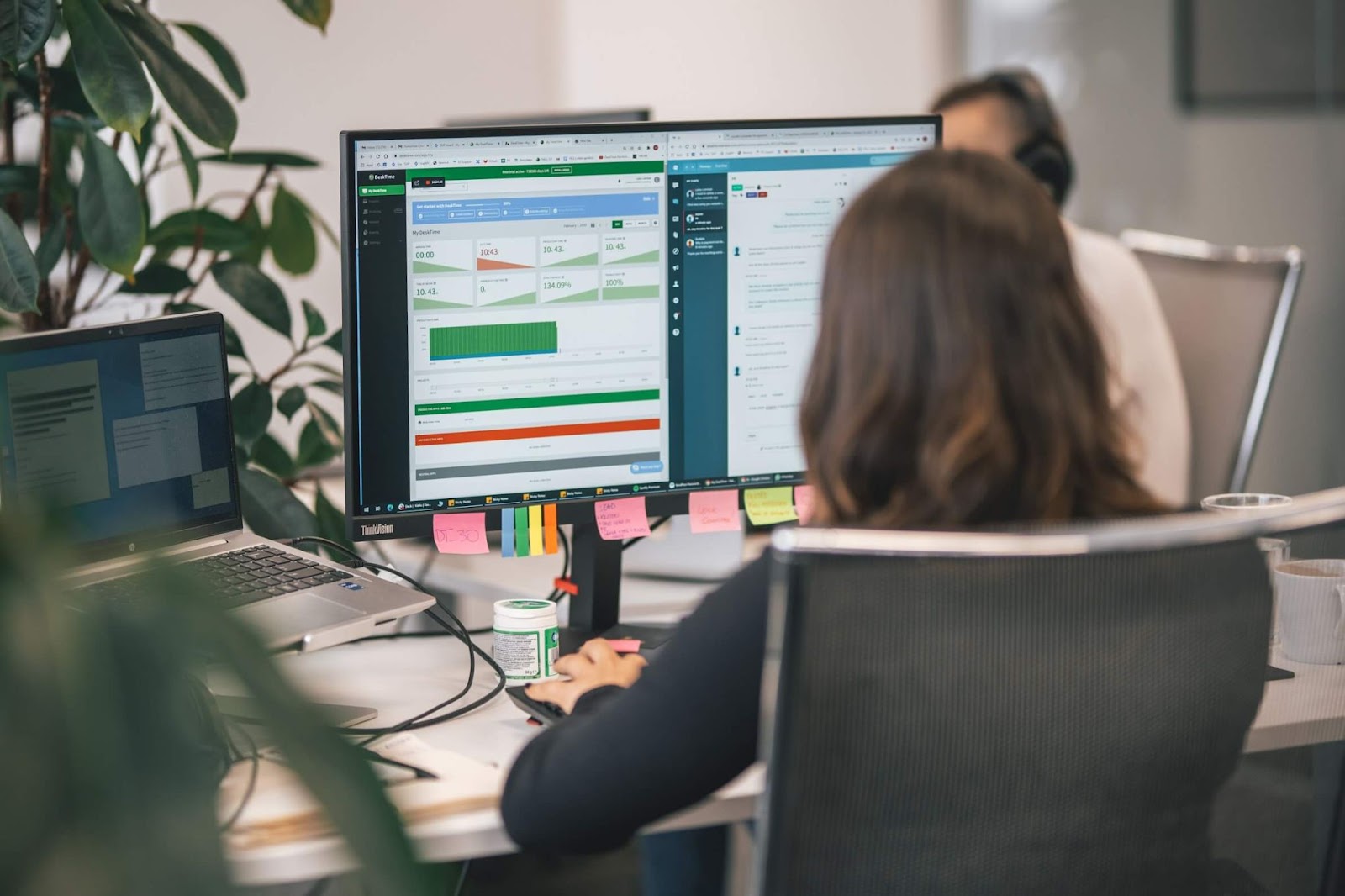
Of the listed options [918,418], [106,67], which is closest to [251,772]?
[918,418]

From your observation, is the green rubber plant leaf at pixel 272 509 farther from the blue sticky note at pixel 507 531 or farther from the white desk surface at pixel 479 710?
the blue sticky note at pixel 507 531

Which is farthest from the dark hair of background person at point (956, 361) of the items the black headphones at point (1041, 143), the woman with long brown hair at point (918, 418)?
the black headphones at point (1041, 143)

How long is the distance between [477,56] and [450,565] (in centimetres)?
197

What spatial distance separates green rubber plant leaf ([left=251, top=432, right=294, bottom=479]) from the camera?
5.80ft

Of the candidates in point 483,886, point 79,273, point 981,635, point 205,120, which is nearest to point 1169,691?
point 981,635

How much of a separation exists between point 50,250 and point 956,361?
106cm

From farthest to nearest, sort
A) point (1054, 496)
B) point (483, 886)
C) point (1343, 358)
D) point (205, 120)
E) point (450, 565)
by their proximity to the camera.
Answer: point (1343, 358)
point (483, 886)
point (450, 565)
point (205, 120)
point (1054, 496)

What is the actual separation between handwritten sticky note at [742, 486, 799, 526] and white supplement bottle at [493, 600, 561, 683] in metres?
0.24

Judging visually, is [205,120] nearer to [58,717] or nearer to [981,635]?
[981,635]

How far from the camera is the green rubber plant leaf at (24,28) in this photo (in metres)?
1.23

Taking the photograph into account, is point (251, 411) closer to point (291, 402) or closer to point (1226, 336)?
point (291, 402)

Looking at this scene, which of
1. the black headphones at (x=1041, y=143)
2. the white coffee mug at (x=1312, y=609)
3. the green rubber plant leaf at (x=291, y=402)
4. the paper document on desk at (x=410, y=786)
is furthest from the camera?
the black headphones at (x=1041, y=143)

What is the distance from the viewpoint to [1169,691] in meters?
0.72

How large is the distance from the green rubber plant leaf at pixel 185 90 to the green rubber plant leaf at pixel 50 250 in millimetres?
186
